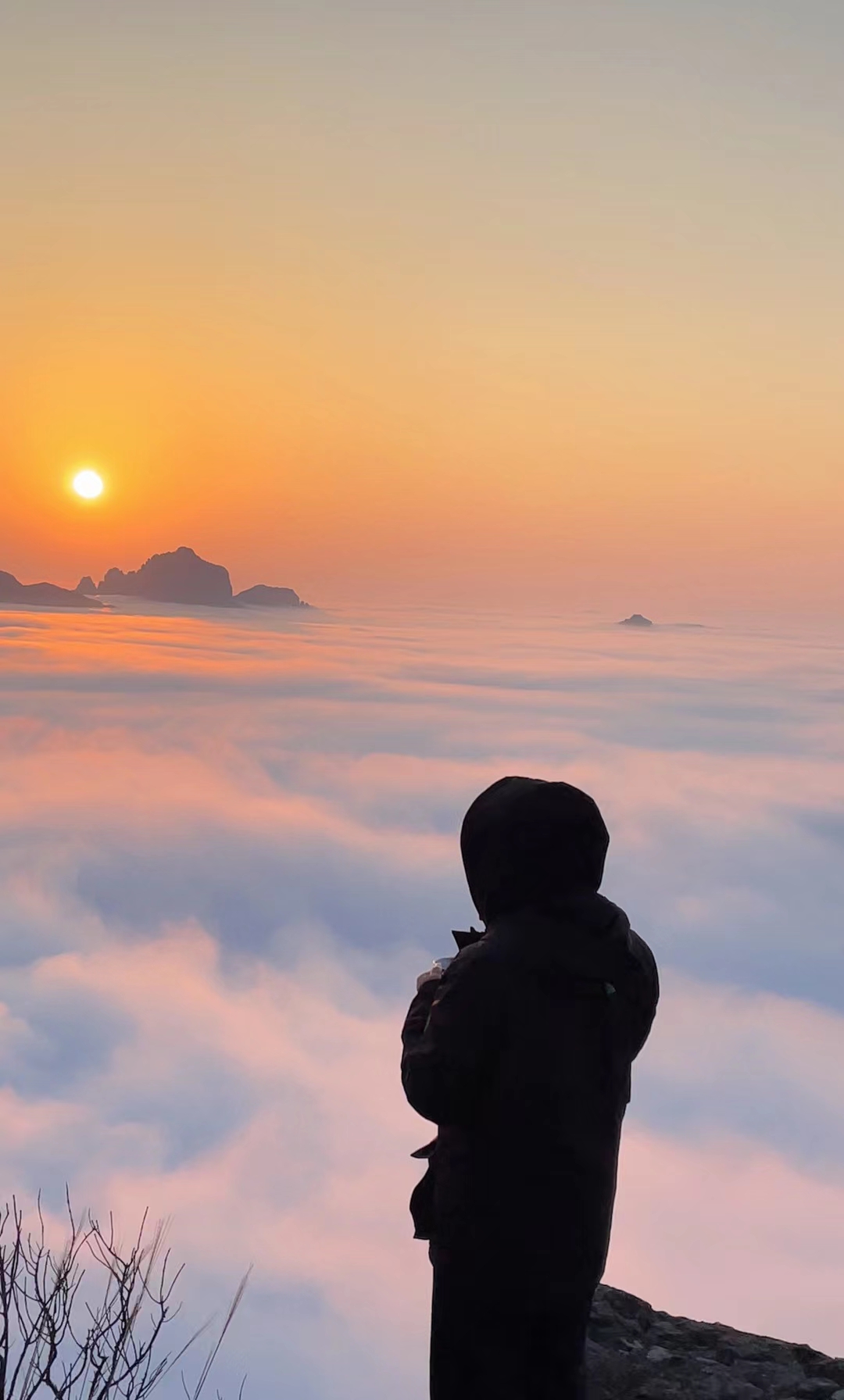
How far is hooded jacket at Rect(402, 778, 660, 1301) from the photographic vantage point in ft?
14.0

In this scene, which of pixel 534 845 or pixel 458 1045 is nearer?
pixel 458 1045

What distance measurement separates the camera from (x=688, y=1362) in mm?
7121

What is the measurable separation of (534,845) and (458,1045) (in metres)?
0.74

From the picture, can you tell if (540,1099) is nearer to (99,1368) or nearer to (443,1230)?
(443,1230)

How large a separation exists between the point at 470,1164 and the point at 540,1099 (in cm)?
35

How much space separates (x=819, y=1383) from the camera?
7.01 metres

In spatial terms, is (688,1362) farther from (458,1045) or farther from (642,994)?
(458,1045)

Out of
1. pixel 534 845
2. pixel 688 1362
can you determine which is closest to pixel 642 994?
pixel 534 845

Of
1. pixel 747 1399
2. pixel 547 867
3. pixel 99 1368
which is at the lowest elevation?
pixel 99 1368

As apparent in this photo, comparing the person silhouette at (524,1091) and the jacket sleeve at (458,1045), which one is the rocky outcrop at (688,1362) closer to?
the person silhouette at (524,1091)

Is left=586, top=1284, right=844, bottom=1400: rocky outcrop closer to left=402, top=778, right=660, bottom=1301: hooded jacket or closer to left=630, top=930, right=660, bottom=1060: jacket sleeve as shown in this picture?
left=402, top=778, right=660, bottom=1301: hooded jacket

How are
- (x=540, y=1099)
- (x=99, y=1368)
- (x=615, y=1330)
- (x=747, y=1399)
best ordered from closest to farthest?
(x=540, y=1099) → (x=747, y=1399) → (x=615, y=1330) → (x=99, y=1368)

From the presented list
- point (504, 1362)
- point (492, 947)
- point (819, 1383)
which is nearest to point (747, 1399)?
point (819, 1383)

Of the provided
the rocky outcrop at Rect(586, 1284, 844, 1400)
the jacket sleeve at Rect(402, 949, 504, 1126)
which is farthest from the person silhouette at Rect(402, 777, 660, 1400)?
the rocky outcrop at Rect(586, 1284, 844, 1400)
